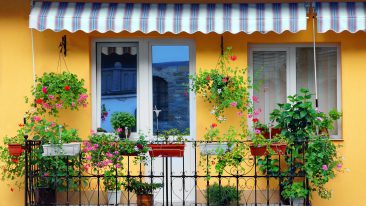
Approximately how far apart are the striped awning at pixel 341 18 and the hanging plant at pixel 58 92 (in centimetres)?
435

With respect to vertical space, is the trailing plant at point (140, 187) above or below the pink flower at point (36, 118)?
below

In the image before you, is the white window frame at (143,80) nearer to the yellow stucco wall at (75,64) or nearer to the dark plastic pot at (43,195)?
the yellow stucco wall at (75,64)

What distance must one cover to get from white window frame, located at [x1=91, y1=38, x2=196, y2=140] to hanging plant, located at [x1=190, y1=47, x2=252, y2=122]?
492mm

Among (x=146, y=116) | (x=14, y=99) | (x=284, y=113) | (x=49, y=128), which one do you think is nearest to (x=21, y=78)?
(x=14, y=99)

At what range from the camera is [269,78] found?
42.3 feet

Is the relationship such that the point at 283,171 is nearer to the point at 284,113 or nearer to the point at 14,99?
the point at 284,113

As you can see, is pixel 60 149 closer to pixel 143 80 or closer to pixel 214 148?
pixel 143 80

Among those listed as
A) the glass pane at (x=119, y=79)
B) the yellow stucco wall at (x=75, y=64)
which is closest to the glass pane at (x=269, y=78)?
the yellow stucco wall at (x=75, y=64)

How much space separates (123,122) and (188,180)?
165 cm

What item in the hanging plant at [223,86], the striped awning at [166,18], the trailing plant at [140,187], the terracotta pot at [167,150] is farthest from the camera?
the hanging plant at [223,86]

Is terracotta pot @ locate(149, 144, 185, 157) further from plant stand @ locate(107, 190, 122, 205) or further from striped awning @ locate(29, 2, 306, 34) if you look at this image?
striped awning @ locate(29, 2, 306, 34)

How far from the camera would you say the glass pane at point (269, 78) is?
12820 mm

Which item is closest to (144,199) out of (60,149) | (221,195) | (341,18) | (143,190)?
(143,190)

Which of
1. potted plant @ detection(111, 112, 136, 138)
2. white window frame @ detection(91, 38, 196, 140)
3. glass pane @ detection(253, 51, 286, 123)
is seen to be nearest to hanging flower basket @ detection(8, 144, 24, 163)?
white window frame @ detection(91, 38, 196, 140)
